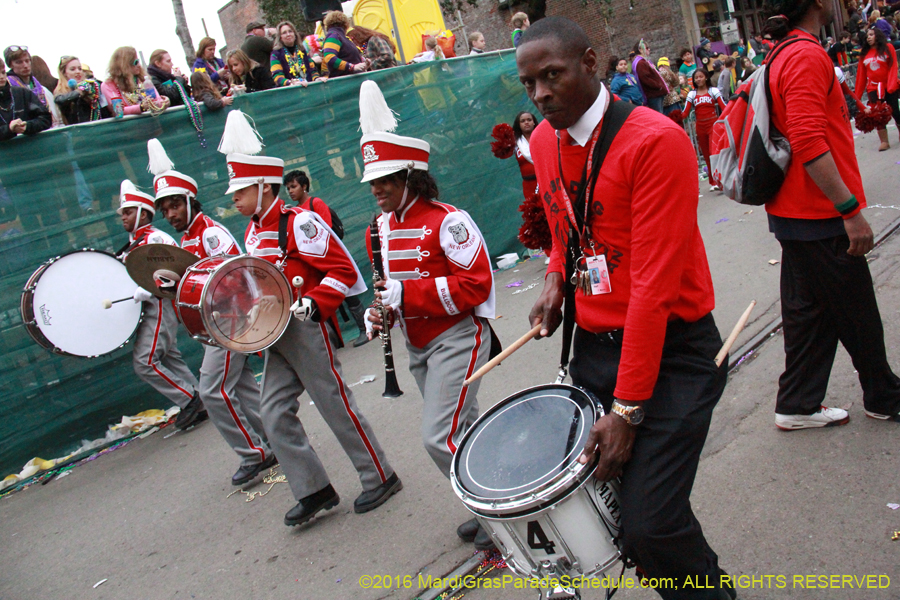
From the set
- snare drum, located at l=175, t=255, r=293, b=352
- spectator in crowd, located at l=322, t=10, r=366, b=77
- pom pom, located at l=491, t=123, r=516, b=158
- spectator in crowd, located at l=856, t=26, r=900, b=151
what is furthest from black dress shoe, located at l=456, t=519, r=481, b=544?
spectator in crowd, located at l=856, t=26, r=900, b=151

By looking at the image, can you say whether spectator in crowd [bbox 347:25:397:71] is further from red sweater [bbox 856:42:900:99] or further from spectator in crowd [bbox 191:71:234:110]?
red sweater [bbox 856:42:900:99]

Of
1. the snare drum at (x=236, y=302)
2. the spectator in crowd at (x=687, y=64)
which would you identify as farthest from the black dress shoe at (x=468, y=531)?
the spectator in crowd at (x=687, y=64)

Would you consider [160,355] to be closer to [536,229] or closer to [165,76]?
[165,76]

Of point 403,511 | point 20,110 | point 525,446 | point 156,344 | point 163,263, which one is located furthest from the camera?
point 156,344

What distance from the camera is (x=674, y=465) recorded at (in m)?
1.98

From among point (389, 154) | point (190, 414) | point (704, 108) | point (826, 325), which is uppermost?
point (389, 154)

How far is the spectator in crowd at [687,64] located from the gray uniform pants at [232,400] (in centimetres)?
1368

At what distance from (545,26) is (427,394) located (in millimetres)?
1858

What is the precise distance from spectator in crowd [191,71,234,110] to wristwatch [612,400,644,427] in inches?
245

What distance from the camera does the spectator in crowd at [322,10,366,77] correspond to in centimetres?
852

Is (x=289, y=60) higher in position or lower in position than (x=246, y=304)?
higher

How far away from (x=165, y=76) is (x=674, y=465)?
7249mm

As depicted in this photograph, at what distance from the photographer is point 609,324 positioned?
214cm

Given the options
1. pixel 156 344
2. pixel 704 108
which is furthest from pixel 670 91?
pixel 156 344
